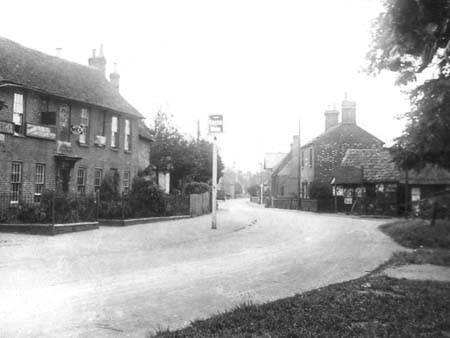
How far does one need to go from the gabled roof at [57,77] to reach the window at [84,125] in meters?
0.78

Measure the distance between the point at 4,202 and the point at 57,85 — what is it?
8.12m

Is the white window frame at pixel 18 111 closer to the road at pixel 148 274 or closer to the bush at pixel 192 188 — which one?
the road at pixel 148 274

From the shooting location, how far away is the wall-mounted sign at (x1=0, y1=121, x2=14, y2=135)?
21.2 metres

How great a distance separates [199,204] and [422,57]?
1090 inches

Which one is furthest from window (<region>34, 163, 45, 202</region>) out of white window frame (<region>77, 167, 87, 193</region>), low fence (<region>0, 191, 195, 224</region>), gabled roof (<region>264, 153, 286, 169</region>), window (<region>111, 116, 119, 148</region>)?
gabled roof (<region>264, 153, 286, 169</region>)

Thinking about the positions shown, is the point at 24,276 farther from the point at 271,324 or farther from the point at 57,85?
the point at 57,85

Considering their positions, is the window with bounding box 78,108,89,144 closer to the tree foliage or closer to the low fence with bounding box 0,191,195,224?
the low fence with bounding box 0,191,195,224

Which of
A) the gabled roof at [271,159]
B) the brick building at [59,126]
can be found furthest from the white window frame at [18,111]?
the gabled roof at [271,159]

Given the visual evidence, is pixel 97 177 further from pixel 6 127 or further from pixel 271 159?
pixel 271 159

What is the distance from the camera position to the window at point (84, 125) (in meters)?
27.0

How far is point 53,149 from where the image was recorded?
81.2ft

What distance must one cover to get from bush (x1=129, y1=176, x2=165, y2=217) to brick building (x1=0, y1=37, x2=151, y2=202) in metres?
3.97

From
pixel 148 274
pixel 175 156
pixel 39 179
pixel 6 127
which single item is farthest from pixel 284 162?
pixel 148 274

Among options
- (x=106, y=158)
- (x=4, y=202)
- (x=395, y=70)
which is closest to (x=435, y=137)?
(x=395, y=70)
